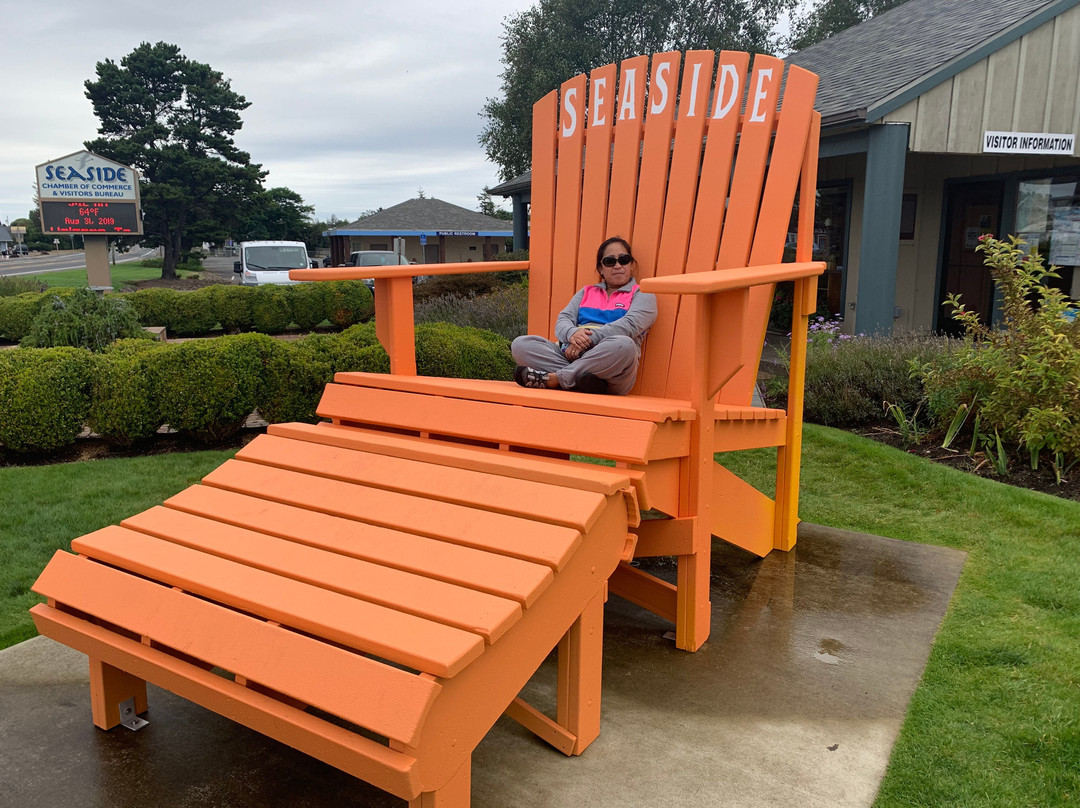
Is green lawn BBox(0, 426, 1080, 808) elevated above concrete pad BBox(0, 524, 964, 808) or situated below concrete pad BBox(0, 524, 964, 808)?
above

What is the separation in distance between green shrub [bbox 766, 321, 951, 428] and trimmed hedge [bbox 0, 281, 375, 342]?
31.9ft

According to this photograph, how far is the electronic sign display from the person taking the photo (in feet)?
52.0

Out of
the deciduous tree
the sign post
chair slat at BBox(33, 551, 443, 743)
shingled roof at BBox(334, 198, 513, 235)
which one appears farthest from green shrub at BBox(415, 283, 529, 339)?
the deciduous tree

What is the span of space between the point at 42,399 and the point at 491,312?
4.53 metres

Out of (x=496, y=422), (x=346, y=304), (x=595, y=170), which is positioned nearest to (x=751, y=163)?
(x=595, y=170)

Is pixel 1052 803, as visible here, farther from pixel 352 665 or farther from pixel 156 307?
pixel 156 307

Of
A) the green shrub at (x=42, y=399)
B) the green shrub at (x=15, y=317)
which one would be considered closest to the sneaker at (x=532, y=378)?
the green shrub at (x=42, y=399)

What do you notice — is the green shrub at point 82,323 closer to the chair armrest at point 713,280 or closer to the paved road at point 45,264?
the chair armrest at point 713,280

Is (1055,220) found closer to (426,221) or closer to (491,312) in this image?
(491,312)

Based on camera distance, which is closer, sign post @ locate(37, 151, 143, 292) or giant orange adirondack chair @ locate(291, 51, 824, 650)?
giant orange adirondack chair @ locate(291, 51, 824, 650)

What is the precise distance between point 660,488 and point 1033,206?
804 centimetres

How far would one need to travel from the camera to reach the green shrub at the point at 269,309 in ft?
46.4

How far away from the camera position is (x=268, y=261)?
1780 cm

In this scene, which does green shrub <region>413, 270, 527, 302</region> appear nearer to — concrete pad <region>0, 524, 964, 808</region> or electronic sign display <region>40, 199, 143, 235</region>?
electronic sign display <region>40, 199, 143, 235</region>
